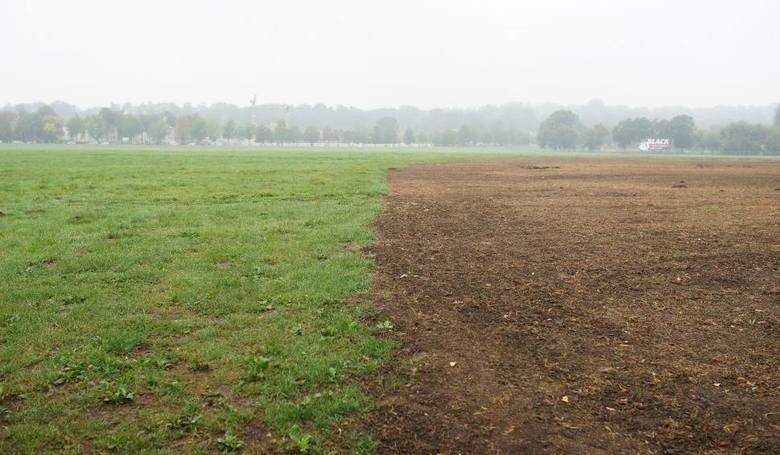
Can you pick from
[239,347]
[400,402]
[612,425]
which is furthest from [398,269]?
[612,425]

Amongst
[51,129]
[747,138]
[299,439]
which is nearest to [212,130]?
[51,129]

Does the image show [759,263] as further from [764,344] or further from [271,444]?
[271,444]

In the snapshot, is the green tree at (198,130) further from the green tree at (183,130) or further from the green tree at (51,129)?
the green tree at (51,129)

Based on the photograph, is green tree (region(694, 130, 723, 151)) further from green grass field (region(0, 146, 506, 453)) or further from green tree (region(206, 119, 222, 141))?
green grass field (region(0, 146, 506, 453))

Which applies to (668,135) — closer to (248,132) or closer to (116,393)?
(248,132)

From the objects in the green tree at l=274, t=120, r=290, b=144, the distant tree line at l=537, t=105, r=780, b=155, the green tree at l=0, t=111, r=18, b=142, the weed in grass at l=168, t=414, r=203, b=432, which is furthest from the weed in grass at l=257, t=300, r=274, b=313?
the green tree at l=274, t=120, r=290, b=144

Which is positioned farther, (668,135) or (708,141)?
(668,135)

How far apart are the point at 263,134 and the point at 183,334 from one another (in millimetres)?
185026

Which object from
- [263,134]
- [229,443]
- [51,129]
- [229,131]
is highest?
[229,131]

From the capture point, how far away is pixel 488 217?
16.7 metres

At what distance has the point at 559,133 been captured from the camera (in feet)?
582

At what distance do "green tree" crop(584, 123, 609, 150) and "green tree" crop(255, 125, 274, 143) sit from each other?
332ft

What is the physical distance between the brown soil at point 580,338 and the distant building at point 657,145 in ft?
526

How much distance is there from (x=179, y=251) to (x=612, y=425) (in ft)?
30.2
